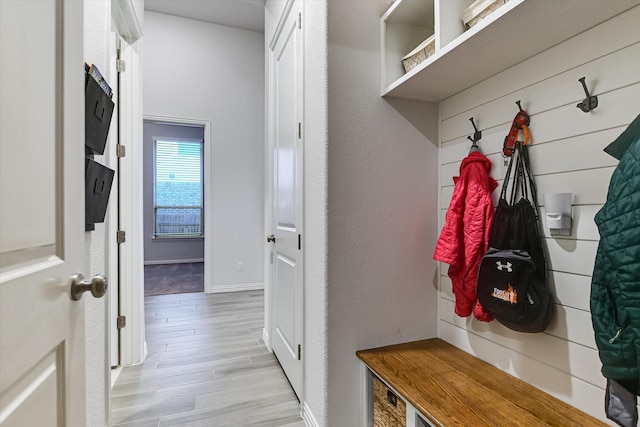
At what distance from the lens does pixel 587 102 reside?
100 cm

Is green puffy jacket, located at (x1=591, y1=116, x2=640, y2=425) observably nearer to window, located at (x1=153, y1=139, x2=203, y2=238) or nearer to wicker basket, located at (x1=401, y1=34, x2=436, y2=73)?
wicker basket, located at (x1=401, y1=34, x2=436, y2=73)

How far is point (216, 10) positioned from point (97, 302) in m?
3.98

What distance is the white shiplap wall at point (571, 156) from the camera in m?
0.93

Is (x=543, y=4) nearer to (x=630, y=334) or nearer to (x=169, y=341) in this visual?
(x=630, y=334)

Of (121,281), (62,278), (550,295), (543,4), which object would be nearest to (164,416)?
(121,281)

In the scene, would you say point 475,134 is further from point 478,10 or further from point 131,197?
point 131,197

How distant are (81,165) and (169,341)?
2237mm

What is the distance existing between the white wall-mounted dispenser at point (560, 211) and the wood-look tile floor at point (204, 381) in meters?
1.52

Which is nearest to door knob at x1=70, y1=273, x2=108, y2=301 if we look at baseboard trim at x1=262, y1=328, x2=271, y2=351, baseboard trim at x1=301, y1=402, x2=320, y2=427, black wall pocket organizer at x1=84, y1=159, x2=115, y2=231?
black wall pocket organizer at x1=84, y1=159, x2=115, y2=231

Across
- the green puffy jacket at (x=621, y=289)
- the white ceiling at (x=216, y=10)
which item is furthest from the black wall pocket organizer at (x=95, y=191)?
the white ceiling at (x=216, y=10)

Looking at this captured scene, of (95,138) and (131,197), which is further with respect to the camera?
(131,197)

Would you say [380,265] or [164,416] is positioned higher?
[380,265]

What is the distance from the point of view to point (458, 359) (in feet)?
4.57

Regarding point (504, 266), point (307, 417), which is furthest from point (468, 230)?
point (307, 417)
